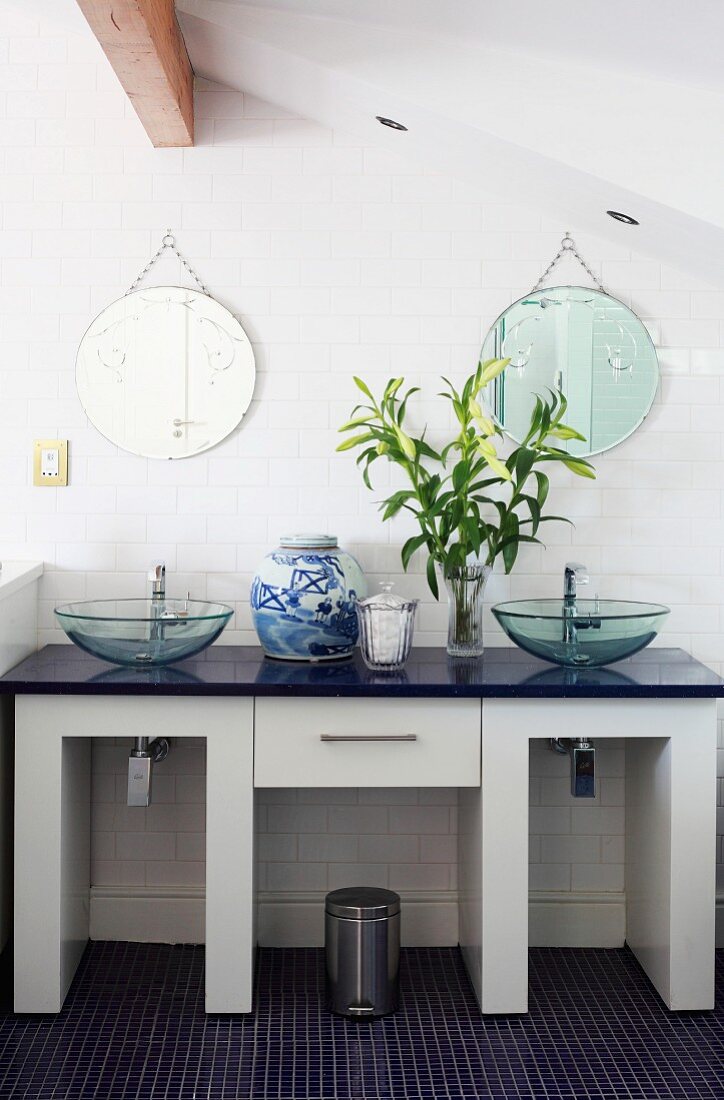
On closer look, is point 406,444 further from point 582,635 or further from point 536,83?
point 536,83

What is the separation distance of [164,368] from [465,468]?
1005 millimetres

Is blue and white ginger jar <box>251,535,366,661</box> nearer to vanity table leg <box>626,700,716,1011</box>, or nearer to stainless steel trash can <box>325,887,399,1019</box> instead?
stainless steel trash can <box>325,887,399,1019</box>

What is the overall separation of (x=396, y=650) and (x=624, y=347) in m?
1.23

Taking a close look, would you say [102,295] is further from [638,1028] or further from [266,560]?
[638,1028]

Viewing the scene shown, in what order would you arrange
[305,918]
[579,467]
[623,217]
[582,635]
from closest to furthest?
[582,635] < [623,217] < [579,467] < [305,918]

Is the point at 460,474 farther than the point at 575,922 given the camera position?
No

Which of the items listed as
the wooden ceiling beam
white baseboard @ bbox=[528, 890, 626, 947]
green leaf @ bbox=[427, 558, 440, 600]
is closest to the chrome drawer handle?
green leaf @ bbox=[427, 558, 440, 600]

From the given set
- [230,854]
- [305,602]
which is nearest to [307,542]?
[305,602]

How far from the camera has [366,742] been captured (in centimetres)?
275

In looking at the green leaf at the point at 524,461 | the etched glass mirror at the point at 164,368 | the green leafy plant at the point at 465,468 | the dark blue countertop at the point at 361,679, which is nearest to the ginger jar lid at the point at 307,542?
the green leafy plant at the point at 465,468

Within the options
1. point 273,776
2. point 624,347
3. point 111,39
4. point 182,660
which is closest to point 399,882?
point 273,776

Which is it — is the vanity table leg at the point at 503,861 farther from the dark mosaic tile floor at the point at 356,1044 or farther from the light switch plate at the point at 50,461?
the light switch plate at the point at 50,461

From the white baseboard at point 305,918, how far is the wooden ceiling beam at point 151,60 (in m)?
2.35

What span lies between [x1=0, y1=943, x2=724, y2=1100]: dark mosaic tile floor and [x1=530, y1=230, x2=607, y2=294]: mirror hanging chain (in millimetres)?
2109
